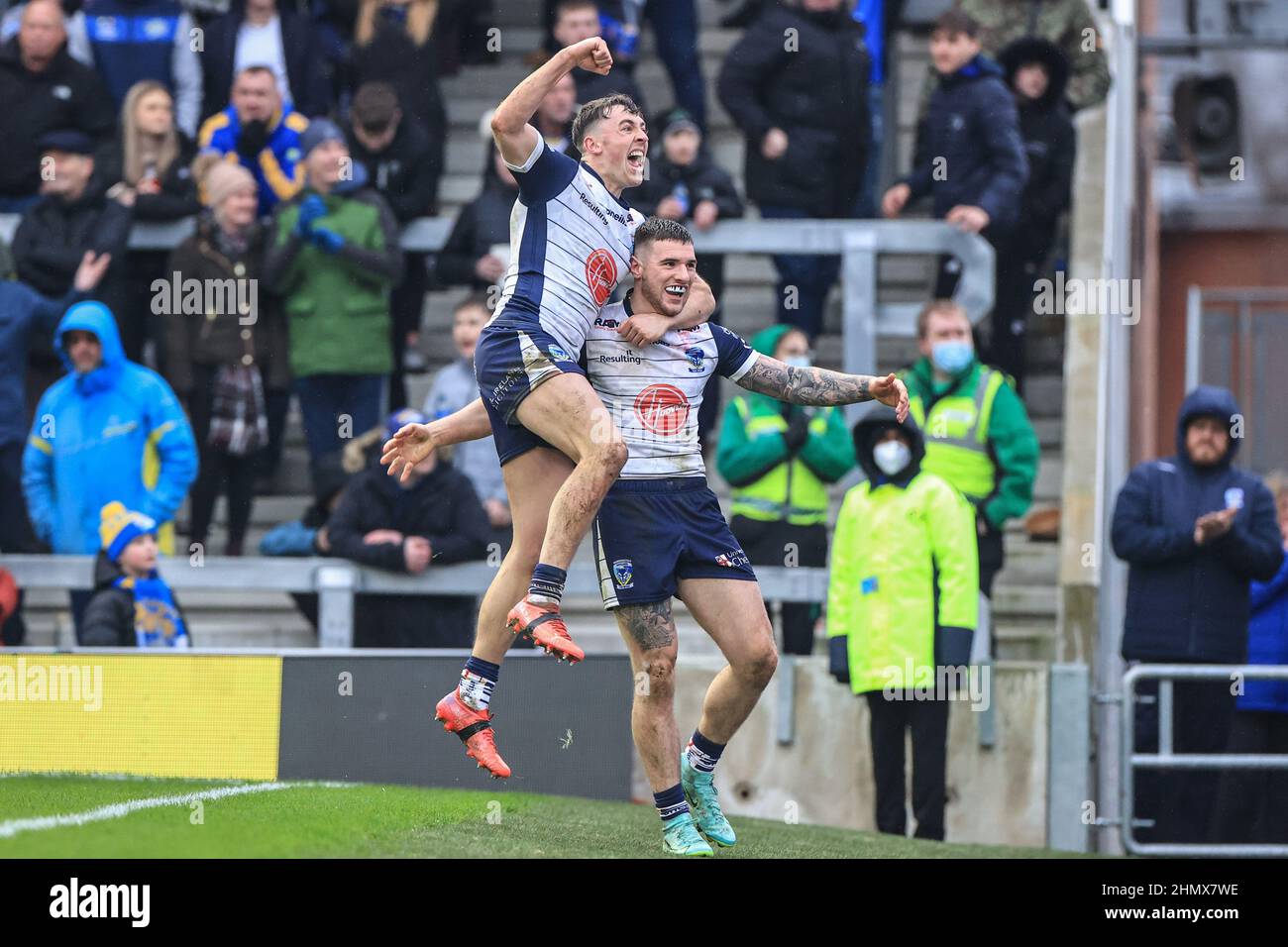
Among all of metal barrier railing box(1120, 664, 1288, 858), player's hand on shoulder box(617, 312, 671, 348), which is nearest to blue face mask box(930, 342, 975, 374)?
metal barrier railing box(1120, 664, 1288, 858)

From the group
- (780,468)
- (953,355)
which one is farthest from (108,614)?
(953,355)

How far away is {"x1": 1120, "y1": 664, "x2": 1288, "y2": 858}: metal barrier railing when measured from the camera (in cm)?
1002

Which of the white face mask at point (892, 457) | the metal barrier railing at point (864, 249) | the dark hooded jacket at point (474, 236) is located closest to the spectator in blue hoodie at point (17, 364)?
the metal barrier railing at point (864, 249)

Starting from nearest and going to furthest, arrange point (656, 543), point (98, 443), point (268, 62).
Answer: point (656, 543)
point (98, 443)
point (268, 62)

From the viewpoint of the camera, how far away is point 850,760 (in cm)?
1170

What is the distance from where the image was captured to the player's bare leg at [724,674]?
7.84m

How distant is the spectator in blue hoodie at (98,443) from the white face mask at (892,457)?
373cm

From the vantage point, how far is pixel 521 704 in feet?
33.6

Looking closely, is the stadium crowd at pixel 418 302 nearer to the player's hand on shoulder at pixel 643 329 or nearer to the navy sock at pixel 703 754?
the navy sock at pixel 703 754

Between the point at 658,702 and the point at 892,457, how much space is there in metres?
3.03

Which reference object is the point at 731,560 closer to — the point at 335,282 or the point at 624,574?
the point at 624,574

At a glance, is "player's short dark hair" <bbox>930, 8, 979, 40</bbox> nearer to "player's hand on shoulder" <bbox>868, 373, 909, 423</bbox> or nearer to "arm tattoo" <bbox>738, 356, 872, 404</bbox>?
"arm tattoo" <bbox>738, 356, 872, 404</bbox>
